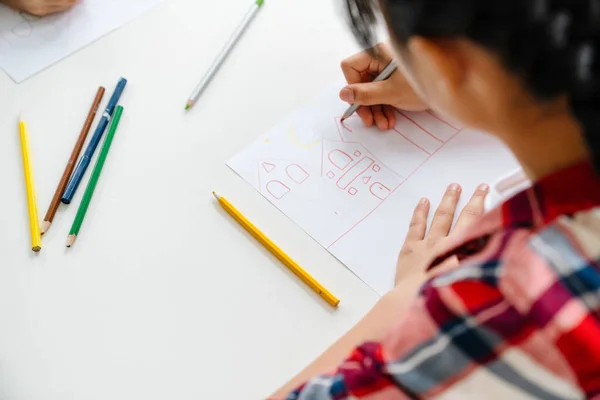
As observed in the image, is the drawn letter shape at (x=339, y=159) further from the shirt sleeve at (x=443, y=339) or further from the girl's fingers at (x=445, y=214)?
the shirt sleeve at (x=443, y=339)

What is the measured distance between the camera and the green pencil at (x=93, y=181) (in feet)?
2.01

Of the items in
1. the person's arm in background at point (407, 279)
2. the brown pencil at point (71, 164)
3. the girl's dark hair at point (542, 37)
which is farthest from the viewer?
the brown pencil at point (71, 164)

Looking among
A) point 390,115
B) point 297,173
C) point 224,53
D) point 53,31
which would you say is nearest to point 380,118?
point 390,115

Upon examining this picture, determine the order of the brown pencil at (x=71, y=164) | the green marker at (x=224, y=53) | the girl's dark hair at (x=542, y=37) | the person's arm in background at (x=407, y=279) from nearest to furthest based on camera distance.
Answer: the girl's dark hair at (x=542, y=37) → the person's arm in background at (x=407, y=279) → the brown pencil at (x=71, y=164) → the green marker at (x=224, y=53)

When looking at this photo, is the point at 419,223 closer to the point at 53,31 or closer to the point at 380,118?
the point at 380,118

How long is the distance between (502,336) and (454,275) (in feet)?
0.15

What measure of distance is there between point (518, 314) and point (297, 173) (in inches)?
13.8

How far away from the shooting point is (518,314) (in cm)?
34

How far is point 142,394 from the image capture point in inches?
20.6

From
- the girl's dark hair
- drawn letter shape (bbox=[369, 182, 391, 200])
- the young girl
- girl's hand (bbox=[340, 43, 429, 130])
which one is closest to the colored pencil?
girl's hand (bbox=[340, 43, 429, 130])

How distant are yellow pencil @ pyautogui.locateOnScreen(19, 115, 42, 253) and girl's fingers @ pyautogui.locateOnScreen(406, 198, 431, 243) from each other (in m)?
0.38

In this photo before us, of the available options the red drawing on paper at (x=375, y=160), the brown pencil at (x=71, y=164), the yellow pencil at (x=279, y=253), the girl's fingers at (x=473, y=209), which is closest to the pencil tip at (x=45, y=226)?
the brown pencil at (x=71, y=164)

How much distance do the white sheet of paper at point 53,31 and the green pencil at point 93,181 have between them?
148 millimetres

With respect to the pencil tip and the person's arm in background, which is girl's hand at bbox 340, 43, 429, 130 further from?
the pencil tip
